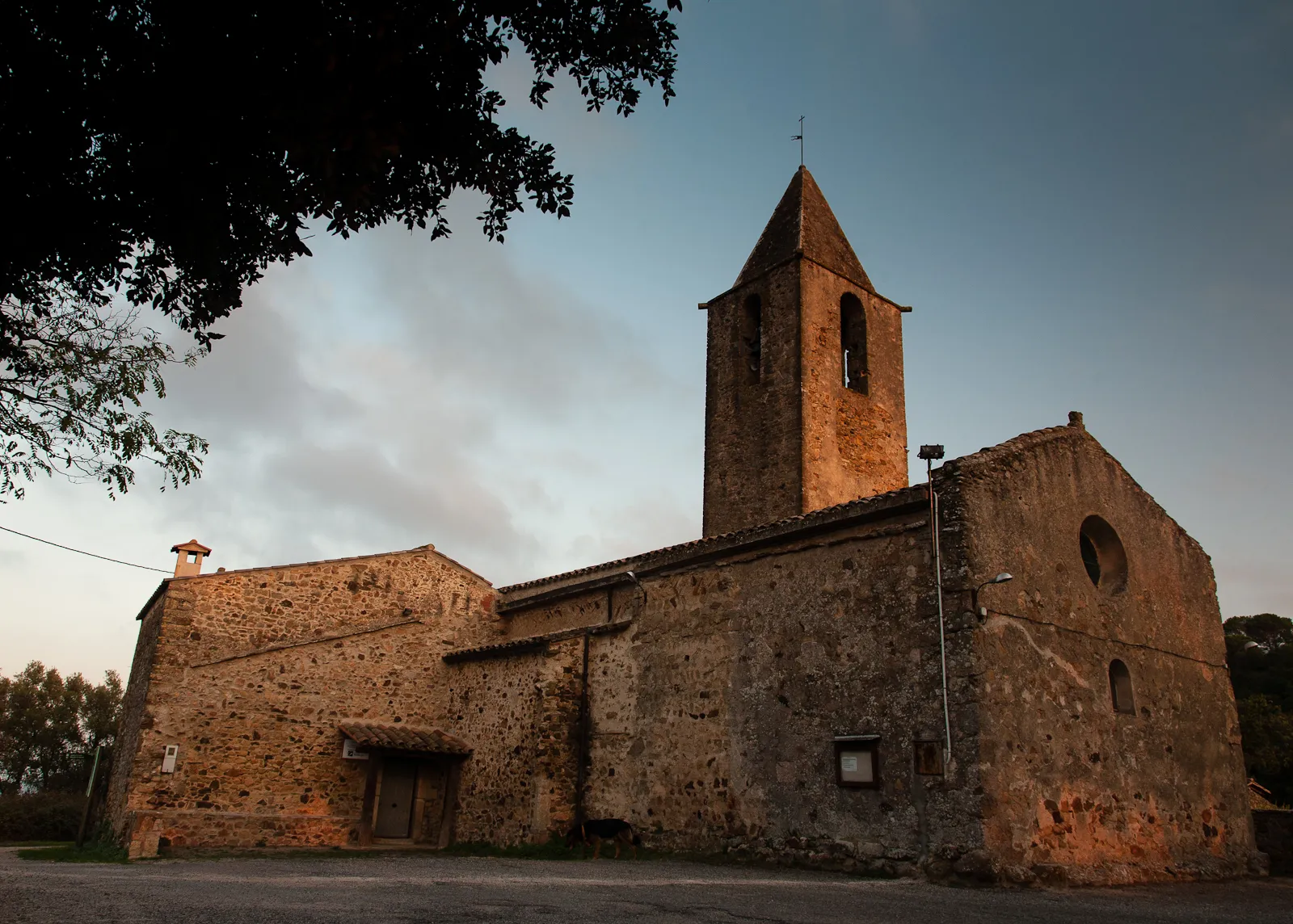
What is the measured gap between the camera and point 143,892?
8.34 metres

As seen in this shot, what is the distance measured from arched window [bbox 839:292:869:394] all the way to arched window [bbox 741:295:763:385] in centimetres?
187

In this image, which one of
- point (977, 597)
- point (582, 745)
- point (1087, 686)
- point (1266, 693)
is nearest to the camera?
point (977, 597)

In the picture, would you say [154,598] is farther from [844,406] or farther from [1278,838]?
[1278,838]

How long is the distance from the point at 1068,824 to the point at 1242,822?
5.43m

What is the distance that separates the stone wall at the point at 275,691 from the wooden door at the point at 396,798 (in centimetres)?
48

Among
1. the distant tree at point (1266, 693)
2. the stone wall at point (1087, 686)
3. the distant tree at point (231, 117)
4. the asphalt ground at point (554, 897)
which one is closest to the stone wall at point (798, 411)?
the stone wall at point (1087, 686)

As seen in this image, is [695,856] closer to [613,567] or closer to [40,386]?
[613,567]

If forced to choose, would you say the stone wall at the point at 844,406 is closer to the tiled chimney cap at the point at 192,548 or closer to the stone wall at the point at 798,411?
the stone wall at the point at 798,411

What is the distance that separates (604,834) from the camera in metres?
13.7

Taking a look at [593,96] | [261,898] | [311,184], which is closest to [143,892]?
[261,898]

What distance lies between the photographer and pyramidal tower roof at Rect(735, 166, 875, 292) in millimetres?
21359

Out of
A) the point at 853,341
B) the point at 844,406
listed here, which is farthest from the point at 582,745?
the point at 853,341

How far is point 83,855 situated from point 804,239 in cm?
1842

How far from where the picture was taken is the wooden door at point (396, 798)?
17.5 meters
